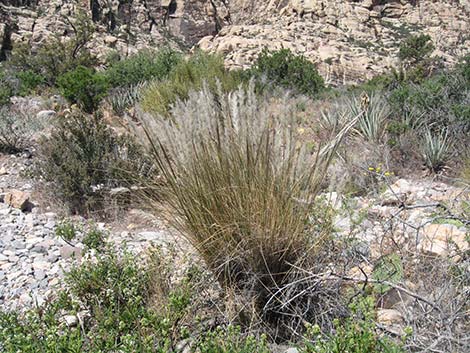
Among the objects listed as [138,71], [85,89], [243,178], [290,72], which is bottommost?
[290,72]

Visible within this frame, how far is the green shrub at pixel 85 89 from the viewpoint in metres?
7.76

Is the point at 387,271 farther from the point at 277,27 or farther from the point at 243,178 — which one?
the point at 277,27

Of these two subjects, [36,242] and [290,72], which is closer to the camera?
[36,242]

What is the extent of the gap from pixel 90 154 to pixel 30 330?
8.79 ft

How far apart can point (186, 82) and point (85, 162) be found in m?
4.65

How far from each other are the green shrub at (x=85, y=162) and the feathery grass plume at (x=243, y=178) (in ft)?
5.75

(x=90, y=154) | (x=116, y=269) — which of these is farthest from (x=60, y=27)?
(x=116, y=269)

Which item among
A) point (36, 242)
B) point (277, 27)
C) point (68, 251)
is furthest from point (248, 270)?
point (277, 27)

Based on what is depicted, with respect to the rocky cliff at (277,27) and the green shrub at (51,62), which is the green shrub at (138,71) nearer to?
the green shrub at (51,62)

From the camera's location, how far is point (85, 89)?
7.83m

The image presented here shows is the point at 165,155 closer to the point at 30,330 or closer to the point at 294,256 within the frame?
the point at 294,256

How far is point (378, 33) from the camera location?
38.0 metres

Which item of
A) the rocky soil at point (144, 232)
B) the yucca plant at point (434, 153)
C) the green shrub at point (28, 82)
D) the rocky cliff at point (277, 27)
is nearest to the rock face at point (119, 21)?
the rocky cliff at point (277, 27)

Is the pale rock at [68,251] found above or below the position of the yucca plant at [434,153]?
above
